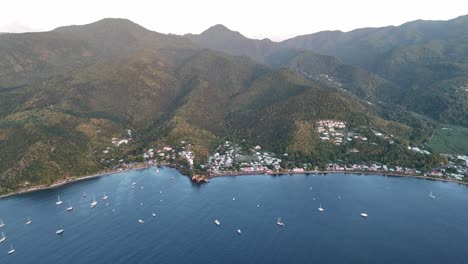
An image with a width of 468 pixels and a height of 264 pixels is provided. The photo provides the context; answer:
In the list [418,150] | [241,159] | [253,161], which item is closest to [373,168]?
[418,150]

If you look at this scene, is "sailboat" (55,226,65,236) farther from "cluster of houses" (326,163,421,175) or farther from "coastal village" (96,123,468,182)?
"cluster of houses" (326,163,421,175)

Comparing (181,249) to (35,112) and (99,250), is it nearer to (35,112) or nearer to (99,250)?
(99,250)

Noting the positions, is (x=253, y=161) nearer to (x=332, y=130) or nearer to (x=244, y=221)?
(x=332, y=130)

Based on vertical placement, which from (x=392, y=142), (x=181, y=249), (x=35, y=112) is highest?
(x=35, y=112)

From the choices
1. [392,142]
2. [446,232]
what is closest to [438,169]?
[392,142]

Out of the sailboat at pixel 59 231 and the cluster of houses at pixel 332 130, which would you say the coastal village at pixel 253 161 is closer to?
the cluster of houses at pixel 332 130

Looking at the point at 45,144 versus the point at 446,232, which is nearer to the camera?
the point at 446,232

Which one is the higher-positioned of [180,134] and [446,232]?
[180,134]
